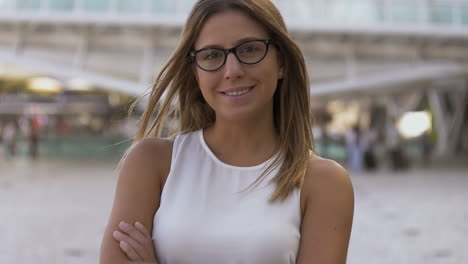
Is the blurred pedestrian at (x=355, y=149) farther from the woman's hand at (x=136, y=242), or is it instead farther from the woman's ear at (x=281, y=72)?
the woman's hand at (x=136, y=242)

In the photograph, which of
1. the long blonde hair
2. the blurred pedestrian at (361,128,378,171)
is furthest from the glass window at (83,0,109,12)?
the long blonde hair

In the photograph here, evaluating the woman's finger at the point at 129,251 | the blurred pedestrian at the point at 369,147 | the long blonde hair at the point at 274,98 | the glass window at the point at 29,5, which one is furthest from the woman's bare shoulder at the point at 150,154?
the glass window at the point at 29,5

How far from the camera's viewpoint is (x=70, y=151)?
27203mm

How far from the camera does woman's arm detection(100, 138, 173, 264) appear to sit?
5.40 ft

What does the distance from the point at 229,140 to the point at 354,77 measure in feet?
64.5

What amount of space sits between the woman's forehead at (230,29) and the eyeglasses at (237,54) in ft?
0.06

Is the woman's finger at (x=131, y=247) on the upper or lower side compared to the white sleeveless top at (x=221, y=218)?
lower

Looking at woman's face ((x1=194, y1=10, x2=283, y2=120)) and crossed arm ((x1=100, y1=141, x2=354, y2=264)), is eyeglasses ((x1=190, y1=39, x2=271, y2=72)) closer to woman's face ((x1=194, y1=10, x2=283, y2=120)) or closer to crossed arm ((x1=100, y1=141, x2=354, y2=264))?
woman's face ((x1=194, y1=10, x2=283, y2=120))

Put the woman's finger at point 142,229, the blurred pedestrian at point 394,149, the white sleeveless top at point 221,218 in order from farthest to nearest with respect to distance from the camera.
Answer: the blurred pedestrian at point 394,149, the woman's finger at point 142,229, the white sleeveless top at point 221,218

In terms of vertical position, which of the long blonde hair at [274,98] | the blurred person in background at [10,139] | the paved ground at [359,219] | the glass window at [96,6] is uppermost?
the glass window at [96,6]

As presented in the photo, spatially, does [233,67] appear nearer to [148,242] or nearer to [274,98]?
[274,98]

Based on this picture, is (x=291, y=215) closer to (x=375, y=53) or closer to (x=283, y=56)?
(x=283, y=56)

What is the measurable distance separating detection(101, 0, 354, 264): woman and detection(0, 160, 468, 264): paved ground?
466cm

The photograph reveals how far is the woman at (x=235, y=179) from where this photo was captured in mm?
1524
